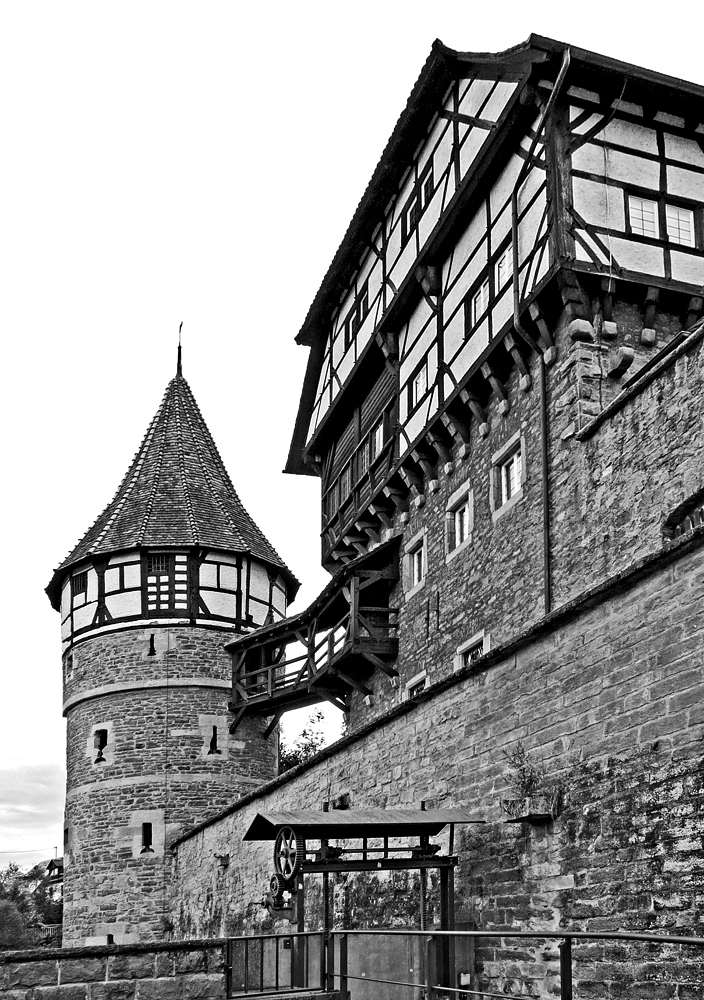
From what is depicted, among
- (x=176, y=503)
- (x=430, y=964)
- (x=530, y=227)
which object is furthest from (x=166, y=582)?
(x=430, y=964)

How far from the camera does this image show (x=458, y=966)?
11.4 meters

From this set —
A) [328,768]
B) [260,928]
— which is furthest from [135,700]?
[328,768]

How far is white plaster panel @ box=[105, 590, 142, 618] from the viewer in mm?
30594

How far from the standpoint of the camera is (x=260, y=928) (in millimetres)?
19422

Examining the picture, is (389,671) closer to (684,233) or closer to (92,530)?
(684,233)

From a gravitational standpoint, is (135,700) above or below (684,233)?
below

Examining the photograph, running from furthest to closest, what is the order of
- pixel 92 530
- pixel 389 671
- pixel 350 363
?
1. pixel 92 530
2. pixel 350 363
3. pixel 389 671

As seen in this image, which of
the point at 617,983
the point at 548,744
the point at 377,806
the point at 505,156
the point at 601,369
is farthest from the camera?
the point at 505,156

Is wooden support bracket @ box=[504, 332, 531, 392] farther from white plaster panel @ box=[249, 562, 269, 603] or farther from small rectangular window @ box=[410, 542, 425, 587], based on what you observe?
white plaster panel @ box=[249, 562, 269, 603]

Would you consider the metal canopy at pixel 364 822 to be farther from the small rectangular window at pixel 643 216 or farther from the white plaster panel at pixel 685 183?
the white plaster panel at pixel 685 183

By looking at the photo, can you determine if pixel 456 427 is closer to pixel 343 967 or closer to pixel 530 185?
pixel 530 185

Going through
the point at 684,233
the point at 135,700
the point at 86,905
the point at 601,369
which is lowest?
the point at 86,905

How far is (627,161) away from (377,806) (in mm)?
9401

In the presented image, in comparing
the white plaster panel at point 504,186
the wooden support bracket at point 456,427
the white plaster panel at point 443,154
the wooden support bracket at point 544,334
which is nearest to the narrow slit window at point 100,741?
the wooden support bracket at point 456,427
